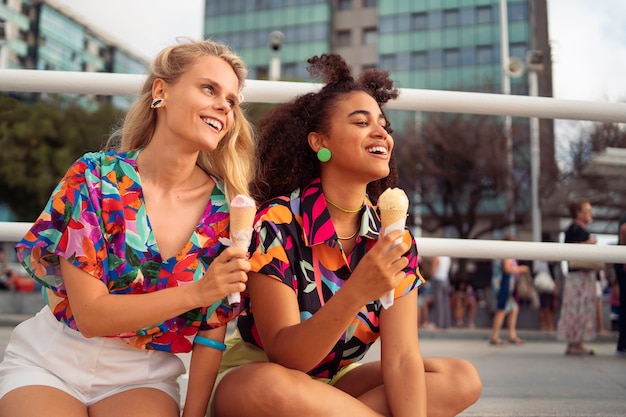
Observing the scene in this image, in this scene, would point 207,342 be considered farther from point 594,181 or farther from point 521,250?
point 594,181

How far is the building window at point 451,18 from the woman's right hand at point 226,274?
42.0 metres

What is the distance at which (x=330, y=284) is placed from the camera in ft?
6.45

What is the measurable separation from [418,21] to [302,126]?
41.7 m

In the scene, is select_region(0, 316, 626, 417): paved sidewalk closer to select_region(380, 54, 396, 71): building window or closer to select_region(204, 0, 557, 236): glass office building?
select_region(204, 0, 557, 236): glass office building

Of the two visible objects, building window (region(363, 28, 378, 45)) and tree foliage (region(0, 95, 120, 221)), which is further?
building window (region(363, 28, 378, 45))

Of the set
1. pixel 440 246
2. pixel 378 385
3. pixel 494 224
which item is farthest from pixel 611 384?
pixel 494 224

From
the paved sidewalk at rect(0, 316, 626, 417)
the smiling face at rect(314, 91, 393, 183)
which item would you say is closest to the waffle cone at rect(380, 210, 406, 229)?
the smiling face at rect(314, 91, 393, 183)

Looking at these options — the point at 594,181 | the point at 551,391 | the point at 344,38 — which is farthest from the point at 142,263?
the point at 344,38

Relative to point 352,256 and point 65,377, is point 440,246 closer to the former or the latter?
point 352,256

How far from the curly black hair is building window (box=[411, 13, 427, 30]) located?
135ft

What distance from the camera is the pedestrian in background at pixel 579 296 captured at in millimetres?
6462

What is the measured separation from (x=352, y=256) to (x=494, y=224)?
2659 cm

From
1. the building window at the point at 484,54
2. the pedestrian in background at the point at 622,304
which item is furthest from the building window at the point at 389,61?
the pedestrian in background at the point at 622,304

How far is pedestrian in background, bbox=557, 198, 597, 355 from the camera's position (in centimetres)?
646
